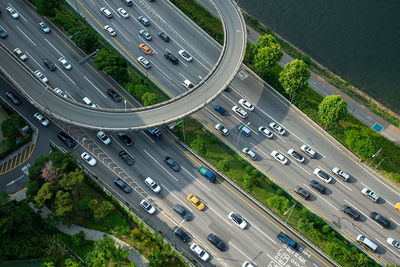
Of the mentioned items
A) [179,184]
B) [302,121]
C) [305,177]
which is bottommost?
[179,184]

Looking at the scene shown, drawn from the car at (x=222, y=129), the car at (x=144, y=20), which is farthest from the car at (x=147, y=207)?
the car at (x=144, y=20)

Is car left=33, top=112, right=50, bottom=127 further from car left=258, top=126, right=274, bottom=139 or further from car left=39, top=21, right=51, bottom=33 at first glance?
car left=258, top=126, right=274, bottom=139

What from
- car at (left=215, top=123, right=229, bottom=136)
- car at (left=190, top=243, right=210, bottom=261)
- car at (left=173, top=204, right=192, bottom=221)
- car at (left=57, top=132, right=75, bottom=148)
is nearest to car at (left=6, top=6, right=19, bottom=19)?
car at (left=57, top=132, right=75, bottom=148)

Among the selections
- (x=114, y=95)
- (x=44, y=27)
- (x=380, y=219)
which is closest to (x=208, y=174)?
(x=114, y=95)

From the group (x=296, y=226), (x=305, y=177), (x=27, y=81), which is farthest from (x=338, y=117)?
(x=27, y=81)

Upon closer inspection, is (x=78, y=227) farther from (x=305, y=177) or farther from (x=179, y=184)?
(x=305, y=177)
